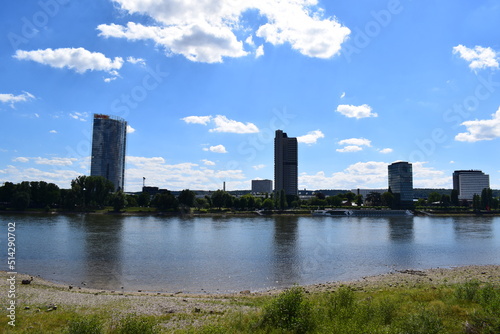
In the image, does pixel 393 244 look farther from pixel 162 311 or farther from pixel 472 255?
pixel 162 311

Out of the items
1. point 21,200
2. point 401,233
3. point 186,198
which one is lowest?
point 401,233

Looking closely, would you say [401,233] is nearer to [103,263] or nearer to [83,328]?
[103,263]

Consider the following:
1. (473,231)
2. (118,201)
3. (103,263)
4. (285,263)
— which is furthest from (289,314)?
(118,201)

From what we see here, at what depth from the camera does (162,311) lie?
976 inches

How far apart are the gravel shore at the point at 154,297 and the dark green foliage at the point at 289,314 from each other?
7.89 metres

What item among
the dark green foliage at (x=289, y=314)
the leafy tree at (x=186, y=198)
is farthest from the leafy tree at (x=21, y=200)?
the dark green foliage at (x=289, y=314)

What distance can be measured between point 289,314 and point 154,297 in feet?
60.5

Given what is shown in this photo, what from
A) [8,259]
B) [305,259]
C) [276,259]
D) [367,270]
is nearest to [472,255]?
[367,270]

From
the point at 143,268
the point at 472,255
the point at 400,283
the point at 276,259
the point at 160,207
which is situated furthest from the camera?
the point at 160,207

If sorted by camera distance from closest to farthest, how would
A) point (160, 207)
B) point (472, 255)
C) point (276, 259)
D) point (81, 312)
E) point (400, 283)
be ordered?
point (81, 312), point (400, 283), point (276, 259), point (472, 255), point (160, 207)

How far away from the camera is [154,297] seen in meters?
30.0

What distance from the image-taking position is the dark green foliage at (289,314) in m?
14.8

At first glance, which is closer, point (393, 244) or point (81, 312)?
point (81, 312)

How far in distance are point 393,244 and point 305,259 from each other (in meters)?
31.2
